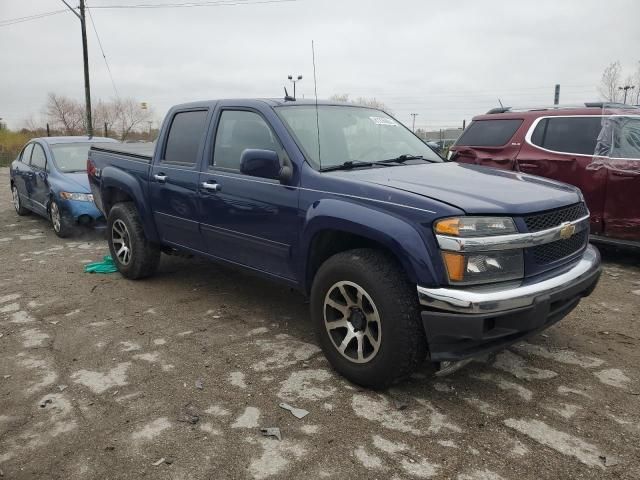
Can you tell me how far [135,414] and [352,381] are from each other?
1296mm

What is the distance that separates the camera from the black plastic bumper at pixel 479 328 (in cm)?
264

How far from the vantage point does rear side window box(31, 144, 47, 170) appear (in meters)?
8.42

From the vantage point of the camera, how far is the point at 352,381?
321cm

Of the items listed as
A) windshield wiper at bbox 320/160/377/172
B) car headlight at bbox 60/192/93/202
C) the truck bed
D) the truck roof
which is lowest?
car headlight at bbox 60/192/93/202

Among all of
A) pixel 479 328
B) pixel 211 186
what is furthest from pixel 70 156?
pixel 479 328

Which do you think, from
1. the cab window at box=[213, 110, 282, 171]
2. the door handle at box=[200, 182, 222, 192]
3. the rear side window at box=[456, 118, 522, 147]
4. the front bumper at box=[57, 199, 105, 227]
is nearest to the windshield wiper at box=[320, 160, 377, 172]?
the cab window at box=[213, 110, 282, 171]

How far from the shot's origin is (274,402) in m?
3.04

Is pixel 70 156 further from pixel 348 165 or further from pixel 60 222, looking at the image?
pixel 348 165

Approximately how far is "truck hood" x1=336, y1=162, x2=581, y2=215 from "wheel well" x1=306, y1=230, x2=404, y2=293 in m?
0.38

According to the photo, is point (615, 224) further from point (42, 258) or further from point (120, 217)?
point (42, 258)

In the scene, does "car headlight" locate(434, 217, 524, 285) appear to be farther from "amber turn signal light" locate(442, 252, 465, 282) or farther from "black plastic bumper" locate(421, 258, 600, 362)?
"black plastic bumper" locate(421, 258, 600, 362)

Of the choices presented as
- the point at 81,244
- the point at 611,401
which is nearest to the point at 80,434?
the point at 611,401

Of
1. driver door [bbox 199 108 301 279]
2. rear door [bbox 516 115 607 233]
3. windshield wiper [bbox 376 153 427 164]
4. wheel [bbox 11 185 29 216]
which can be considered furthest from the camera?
wheel [bbox 11 185 29 216]

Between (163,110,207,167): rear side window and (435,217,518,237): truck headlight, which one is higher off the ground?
(163,110,207,167): rear side window
